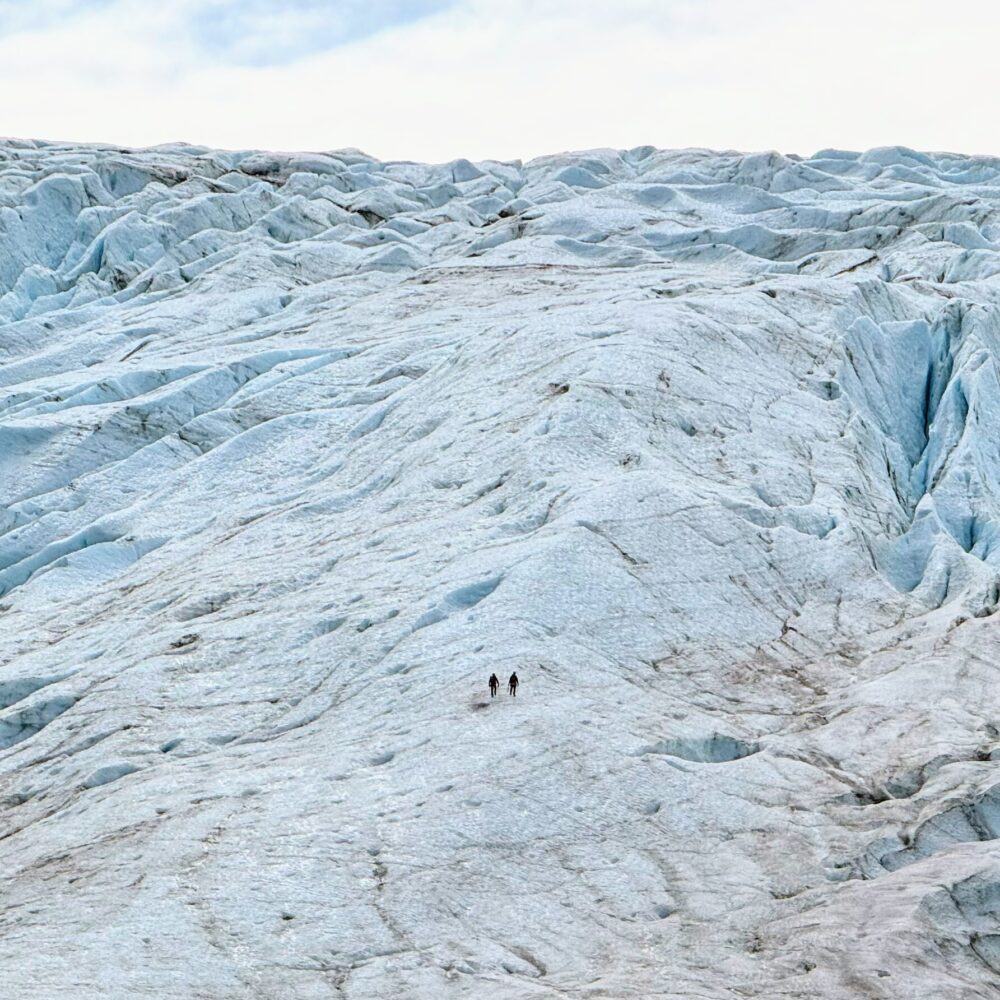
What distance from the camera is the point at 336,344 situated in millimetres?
45531

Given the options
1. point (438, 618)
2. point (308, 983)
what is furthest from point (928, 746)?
point (308, 983)

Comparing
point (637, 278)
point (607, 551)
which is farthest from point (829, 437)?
point (637, 278)

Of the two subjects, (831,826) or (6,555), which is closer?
(831,826)

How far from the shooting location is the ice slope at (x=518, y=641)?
651 inches

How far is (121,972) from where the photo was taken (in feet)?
50.6

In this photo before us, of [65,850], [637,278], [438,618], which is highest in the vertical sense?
[637,278]

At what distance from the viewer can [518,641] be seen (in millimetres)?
22875

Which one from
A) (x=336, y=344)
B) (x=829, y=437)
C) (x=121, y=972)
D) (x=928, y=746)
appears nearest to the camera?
(x=121, y=972)

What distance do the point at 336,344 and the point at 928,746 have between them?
2923 centimetres

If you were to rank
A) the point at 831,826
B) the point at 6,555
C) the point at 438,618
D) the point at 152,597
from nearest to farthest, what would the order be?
the point at 831,826, the point at 438,618, the point at 152,597, the point at 6,555

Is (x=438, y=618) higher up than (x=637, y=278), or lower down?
lower down

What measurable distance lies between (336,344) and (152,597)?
59.5 feet

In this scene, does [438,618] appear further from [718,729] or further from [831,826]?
[831,826]

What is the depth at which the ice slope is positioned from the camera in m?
16.5
